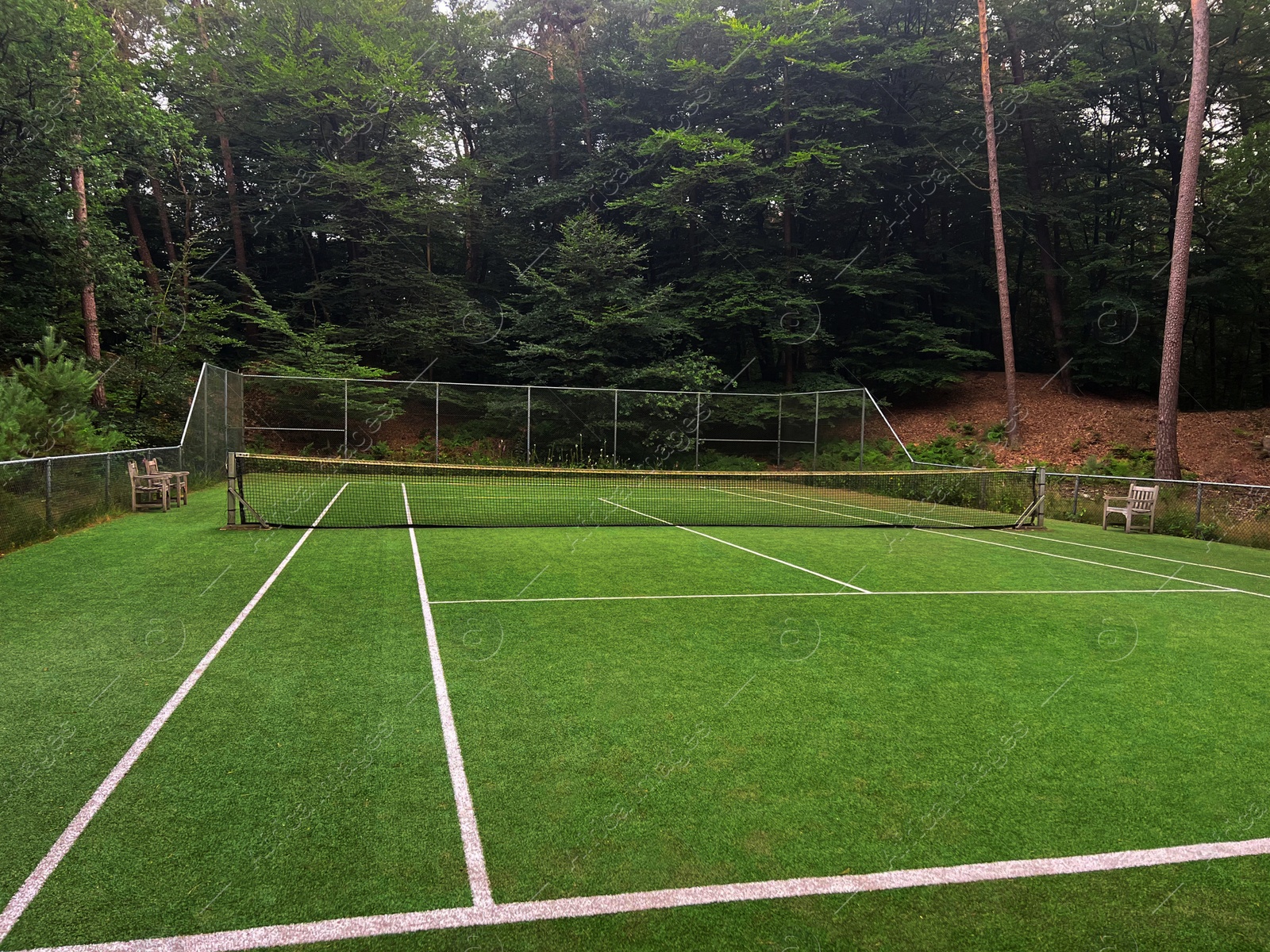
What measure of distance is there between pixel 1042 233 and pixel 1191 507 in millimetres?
20243

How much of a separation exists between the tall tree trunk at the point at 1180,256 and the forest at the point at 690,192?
8.83 meters

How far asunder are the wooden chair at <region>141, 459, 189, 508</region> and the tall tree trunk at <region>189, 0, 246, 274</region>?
1889 cm

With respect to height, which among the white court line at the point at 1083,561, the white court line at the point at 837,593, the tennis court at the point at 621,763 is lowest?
the white court line at the point at 1083,561

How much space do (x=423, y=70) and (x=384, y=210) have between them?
8.61 metres

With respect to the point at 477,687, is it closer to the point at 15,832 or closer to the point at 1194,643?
the point at 15,832

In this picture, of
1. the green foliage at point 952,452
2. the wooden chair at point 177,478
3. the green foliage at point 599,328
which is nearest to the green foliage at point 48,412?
the wooden chair at point 177,478

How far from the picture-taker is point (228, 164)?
30922 millimetres

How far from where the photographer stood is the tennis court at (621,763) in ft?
9.04

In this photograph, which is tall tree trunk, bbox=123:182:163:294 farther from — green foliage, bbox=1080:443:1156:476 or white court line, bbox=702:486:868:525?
green foliage, bbox=1080:443:1156:476

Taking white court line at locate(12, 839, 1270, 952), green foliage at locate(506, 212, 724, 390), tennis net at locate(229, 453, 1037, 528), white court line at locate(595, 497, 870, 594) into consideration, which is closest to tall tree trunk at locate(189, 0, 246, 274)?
green foliage at locate(506, 212, 724, 390)

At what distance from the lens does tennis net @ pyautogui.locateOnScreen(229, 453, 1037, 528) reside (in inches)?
546

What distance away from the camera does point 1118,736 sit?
443 cm

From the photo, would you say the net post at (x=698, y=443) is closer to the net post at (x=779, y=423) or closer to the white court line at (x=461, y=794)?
the net post at (x=779, y=423)

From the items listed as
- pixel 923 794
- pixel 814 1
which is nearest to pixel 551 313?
pixel 814 1
